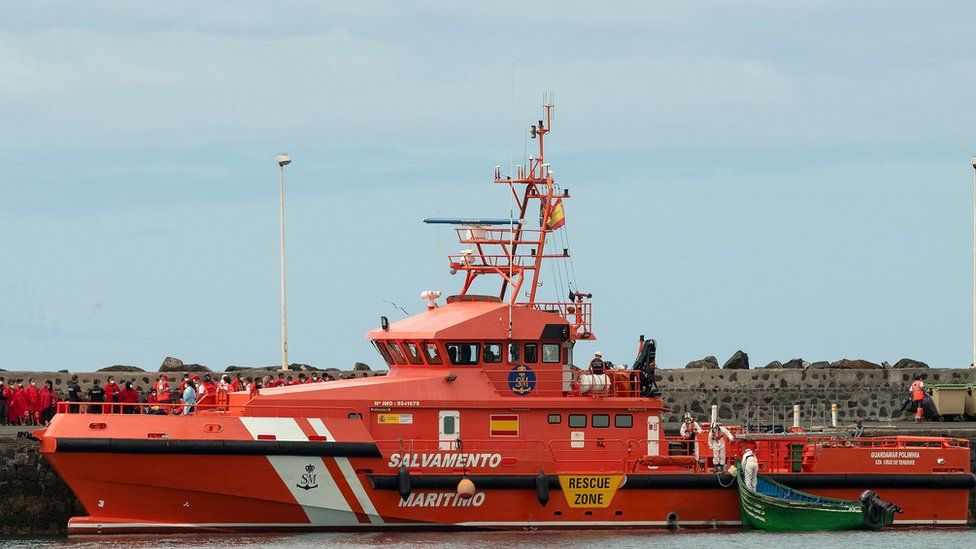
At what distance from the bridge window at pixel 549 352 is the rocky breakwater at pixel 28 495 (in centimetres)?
697

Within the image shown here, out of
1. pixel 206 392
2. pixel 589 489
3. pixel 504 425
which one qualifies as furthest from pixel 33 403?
pixel 589 489

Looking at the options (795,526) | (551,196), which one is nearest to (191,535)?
(551,196)

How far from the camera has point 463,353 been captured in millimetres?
21406

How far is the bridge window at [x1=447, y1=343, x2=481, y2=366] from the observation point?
21.4 meters

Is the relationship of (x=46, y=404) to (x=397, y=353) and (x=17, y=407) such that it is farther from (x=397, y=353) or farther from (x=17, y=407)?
(x=397, y=353)

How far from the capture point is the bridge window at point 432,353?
21438 millimetres

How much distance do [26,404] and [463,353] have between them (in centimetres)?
859

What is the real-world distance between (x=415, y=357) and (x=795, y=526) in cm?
559

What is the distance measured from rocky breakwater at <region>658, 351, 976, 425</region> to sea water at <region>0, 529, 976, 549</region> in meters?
7.41

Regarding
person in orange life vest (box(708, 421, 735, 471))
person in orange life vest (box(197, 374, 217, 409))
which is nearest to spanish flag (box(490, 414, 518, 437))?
person in orange life vest (box(708, 421, 735, 471))

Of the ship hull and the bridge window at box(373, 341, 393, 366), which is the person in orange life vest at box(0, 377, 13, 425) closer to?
the ship hull

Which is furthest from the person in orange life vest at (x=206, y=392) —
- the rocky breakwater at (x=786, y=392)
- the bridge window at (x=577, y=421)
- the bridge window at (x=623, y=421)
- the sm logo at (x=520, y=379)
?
the rocky breakwater at (x=786, y=392)

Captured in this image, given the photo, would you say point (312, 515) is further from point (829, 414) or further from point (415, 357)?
point (829, 414)

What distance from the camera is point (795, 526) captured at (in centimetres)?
2194
